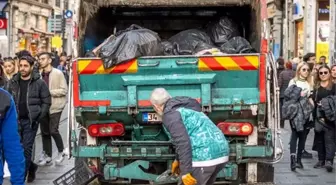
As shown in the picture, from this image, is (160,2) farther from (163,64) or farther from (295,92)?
(295,92)

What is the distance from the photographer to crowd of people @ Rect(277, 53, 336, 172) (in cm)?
1035

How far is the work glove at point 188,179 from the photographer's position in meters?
5.60

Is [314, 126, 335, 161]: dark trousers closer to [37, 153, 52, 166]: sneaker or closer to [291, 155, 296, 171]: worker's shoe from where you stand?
[291, 155, 296, 171]: worker's shoe

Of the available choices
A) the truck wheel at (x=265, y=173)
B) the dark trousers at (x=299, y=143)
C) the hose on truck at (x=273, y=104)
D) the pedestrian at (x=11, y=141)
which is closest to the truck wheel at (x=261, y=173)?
the truck wheel at (x=265, y=173)

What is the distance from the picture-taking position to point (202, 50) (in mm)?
8164

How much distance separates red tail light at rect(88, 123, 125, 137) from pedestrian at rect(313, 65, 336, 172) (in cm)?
389

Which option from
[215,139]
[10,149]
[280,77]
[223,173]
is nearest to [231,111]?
[223,173]

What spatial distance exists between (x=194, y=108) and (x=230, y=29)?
3134mm

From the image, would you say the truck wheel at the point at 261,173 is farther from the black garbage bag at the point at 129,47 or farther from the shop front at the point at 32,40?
the shop front at the point at 32,40

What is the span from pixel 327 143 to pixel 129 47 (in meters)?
4.23

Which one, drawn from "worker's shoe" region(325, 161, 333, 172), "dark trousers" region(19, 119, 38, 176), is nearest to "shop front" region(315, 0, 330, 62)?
"worker's shoe" region(325, 161, 333, 172)

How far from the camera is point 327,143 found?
1054 centimetres

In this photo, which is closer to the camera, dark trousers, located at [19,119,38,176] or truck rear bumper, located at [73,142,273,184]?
truck rear bumper, located at [73,142,273,184]

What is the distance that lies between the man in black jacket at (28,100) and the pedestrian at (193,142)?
11.2ft
